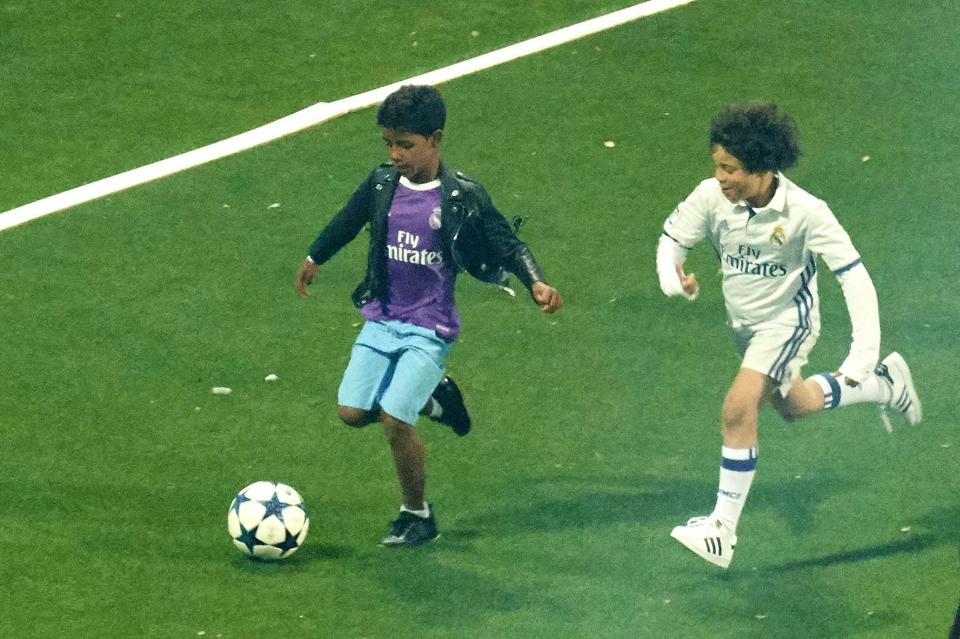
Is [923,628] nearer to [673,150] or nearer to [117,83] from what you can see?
[673,150]

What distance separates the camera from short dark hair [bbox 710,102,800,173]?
29.4 feet

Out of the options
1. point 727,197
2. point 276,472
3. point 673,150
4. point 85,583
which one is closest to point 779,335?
point 727,197

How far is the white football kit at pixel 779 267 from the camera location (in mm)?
9000

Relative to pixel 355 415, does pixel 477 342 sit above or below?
below

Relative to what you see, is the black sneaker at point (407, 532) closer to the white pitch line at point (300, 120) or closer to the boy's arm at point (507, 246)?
the boy's arm at point (507, 246)

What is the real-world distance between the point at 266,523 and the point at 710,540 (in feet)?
6.68

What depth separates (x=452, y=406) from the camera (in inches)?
390

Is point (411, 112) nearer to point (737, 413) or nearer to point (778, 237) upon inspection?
point (778, 237)

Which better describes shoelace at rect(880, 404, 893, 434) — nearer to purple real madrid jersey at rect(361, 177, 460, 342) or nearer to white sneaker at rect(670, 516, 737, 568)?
white sneaker at rect(670, 516, 737, 568)

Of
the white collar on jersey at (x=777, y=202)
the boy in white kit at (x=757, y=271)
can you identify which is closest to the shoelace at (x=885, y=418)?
the boy in white kit at (x=757, y=271)

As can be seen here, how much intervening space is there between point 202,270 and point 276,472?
2302mm

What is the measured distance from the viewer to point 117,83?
46.7ft

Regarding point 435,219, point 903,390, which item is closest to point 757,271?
point 903,390

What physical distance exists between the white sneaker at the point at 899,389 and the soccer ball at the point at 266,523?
3058 mm
